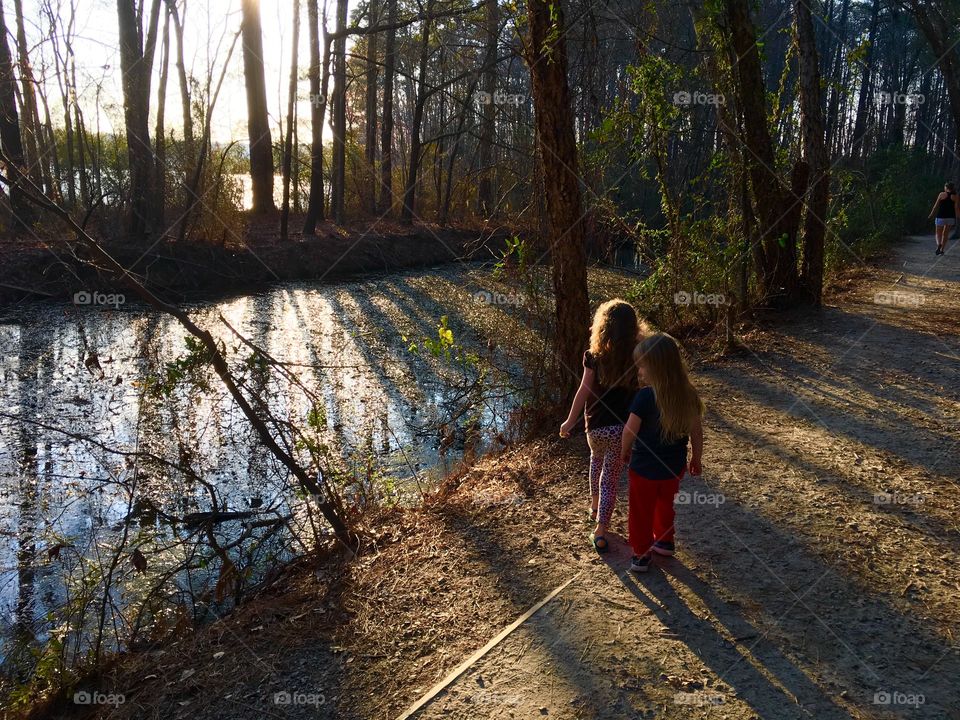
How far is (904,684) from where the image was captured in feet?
9.92

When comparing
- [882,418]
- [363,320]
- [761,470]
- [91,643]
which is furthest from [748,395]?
[363,320]

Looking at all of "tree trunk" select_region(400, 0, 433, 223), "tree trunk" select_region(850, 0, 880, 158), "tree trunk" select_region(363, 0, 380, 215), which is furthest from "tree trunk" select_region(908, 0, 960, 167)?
"tree trunk" select_region(363, 0, 380, 215)

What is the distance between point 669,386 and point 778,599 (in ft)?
4.08

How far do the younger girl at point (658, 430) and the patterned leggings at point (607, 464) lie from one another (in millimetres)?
246

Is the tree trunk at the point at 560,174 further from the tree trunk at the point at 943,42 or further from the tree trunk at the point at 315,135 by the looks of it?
the tree trunk at the point at 943,42

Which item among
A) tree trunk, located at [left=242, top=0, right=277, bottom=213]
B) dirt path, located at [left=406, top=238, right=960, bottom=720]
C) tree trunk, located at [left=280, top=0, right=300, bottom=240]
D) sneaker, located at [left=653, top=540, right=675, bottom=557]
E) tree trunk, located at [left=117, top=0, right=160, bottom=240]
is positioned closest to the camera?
dirt path, located at [left=406, top=238, right=960, bottom=720]

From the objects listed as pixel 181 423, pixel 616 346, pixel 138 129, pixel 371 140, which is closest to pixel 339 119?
pixel 371 140

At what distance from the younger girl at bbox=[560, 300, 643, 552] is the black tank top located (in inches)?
614

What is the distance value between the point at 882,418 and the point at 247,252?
1525 centimetres

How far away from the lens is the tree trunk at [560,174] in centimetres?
598

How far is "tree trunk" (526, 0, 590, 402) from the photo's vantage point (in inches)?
235

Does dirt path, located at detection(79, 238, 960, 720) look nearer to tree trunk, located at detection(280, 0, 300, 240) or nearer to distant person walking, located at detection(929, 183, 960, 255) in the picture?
distant person walking, located at detection(929, 183, 960, 255)

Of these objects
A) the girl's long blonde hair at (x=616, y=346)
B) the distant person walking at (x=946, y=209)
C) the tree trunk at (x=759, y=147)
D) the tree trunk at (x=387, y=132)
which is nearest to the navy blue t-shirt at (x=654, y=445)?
the girl's long blonde hair at (x=616, y=346)

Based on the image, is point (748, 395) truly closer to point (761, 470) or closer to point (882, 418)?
point (882, 418)
